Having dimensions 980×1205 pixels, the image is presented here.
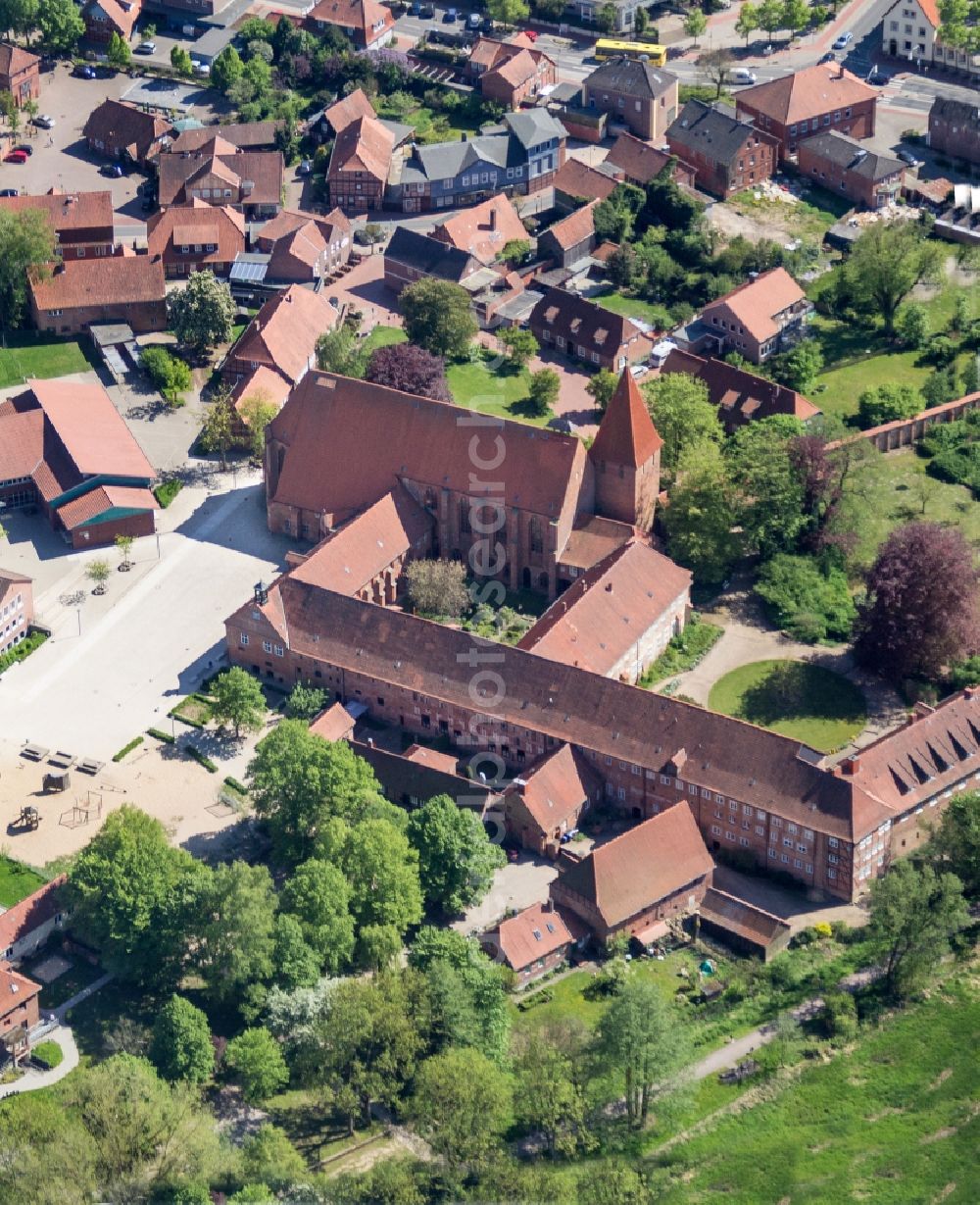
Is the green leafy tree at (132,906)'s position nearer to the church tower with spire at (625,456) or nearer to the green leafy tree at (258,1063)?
the green leafy tree at (258,1063)

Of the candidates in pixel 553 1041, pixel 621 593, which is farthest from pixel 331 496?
pixel 553 1041

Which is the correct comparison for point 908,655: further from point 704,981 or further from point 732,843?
point 704,981

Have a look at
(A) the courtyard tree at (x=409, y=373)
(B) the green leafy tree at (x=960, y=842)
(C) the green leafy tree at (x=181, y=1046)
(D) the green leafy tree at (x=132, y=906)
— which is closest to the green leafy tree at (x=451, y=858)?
(D) the green leafy tree at (x=132, y=906)

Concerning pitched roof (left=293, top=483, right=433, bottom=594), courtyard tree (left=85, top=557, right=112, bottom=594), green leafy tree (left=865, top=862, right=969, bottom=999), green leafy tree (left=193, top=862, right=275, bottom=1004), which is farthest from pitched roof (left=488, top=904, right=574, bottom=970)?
courtyard tree (left=85, top=557, right=112, bottom=594)

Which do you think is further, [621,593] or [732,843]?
[621,593]

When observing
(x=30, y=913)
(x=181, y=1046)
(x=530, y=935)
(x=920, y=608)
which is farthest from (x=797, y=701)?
(x=30, y=913)
